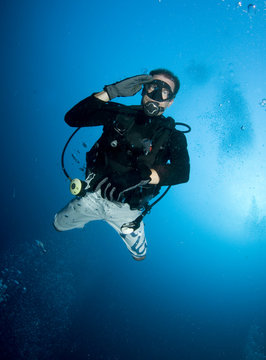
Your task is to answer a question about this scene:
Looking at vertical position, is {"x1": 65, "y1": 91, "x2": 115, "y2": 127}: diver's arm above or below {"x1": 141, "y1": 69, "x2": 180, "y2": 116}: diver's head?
below

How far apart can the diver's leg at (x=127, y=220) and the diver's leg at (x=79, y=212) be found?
19 centimetres

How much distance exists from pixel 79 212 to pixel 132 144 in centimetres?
147

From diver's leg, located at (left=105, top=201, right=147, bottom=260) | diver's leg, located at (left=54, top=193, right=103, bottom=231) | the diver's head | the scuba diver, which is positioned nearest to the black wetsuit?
the scuba diver

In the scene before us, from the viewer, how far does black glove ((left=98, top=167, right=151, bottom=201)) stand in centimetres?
183

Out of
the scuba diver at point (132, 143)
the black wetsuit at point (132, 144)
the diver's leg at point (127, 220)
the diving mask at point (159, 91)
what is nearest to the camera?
the scuba diver at point (132, 143)

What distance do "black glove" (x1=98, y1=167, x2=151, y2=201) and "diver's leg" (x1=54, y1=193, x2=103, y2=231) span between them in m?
0.75

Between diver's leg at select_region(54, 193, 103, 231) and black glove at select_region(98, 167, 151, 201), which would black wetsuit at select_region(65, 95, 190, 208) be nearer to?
black glove at select_region(98, 167, 151, 201)

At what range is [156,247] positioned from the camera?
36688mm

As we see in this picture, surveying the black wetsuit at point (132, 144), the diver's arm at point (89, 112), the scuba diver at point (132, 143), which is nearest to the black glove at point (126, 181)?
the scuba diver at point (132, 143)

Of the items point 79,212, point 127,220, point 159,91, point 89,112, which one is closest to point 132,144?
point 89,112

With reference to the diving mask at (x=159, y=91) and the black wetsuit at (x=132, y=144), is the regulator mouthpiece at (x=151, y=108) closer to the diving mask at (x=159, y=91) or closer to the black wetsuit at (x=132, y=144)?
the black wetsuit at (x=132, y=144)

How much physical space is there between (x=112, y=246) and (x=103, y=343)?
44.5 ft

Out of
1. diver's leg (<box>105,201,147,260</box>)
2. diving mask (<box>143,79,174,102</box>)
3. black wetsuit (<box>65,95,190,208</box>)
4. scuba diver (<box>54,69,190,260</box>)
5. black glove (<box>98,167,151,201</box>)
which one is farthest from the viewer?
diver's leg (<box>105,201,147,260</box>)

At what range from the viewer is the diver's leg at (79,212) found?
108 inches
